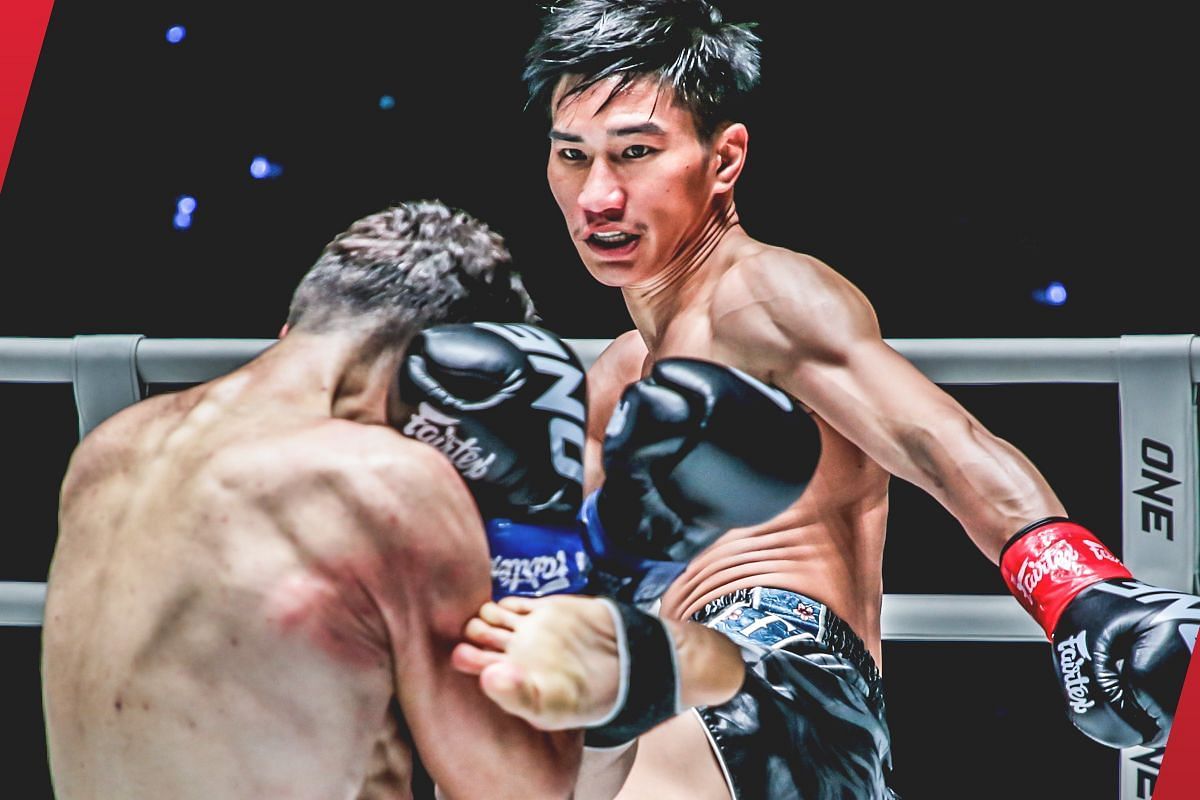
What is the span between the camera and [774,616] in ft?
6.54

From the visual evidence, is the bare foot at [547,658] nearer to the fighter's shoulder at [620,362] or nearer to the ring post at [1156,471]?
the fighter's shoulder at [620,362]

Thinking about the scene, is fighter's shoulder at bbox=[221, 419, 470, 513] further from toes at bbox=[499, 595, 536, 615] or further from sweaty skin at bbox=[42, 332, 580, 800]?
toes at bbox=[499, 595, 536, 615]

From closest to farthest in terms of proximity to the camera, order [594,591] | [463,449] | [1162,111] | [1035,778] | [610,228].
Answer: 1. [463,449]
2. [594,591]
3. [610,228]
4. [1162,111]
5. [1035,778]

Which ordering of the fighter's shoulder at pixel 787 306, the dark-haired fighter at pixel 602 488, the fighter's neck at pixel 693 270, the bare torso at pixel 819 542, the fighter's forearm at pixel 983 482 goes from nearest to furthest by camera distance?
the dark-haired fighter at pixel 602 488, the fighter's forearm at pixel 983 482, the fighter's shoulder at pixel 787 306, the bare torso at pixel 819 542, the fighter's neck at pixel 693 270

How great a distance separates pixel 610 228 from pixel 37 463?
1.20 m

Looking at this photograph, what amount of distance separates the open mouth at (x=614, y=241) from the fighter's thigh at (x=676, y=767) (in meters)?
0.68

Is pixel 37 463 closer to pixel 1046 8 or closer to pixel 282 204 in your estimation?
pixel 282 204

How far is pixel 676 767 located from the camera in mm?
1829

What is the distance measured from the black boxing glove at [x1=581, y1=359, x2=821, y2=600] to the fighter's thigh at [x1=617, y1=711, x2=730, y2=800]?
0.35m

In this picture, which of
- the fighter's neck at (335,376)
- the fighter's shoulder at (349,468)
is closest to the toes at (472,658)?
the fighter's shoulder at (349,468)

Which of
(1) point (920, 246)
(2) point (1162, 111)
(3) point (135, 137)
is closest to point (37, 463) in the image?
(3) point (135, 137)

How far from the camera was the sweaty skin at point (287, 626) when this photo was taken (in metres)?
1.43

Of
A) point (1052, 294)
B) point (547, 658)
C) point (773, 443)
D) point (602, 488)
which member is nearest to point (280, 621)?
point (547, 658)

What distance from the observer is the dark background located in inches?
96.0
